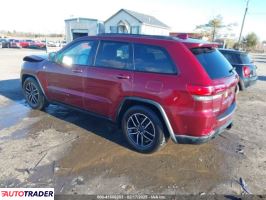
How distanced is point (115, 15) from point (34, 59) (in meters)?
25.4

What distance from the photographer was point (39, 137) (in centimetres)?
432

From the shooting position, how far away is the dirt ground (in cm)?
305

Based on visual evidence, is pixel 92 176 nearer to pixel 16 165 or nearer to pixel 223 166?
pixel 16 165

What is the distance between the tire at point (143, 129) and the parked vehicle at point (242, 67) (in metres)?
5.43

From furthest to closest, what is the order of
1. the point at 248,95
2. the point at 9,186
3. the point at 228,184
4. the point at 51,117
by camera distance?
1. the point at 248,95
2. the point at 51,117
3. the point at 228,184
4. the point at 9,186

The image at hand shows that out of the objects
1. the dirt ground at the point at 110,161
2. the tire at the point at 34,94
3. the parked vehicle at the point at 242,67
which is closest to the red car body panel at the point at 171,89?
the dirt ground at the point at 110,161

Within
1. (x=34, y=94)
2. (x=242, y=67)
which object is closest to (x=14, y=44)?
(x=34, y=94)

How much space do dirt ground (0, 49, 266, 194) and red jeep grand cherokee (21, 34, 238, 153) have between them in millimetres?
452

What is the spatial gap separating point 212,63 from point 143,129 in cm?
151

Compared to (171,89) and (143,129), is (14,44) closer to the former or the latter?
(143,129)

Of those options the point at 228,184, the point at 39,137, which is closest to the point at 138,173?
the point at 228,184

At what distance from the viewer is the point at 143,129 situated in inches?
149

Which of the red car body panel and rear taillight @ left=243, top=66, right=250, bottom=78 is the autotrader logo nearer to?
the red car body panel

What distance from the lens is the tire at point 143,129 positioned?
3.59 meters
